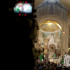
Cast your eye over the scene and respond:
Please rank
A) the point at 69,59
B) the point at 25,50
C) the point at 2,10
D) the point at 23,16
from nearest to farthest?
the point at 2,10, the point at 25,50, the point at 23,16, the point at 69,59

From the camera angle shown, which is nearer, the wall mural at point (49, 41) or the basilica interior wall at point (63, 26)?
the basilica interior wall at point (63, 26)

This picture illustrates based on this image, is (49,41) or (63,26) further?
(49,41)

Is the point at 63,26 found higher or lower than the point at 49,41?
higher

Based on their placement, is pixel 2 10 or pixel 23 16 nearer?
pixel 2 10

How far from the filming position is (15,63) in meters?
2.38

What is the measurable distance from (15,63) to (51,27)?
2539 cm

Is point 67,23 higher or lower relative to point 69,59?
higher

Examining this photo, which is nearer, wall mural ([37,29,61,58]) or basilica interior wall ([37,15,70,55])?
basilica interior wall ([37,15,70,55])

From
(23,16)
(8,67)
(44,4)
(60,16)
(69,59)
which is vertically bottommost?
(69,59)

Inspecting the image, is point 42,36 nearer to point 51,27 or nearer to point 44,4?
point 51,27

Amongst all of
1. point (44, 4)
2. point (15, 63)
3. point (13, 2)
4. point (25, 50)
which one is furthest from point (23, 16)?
point (44, 4)

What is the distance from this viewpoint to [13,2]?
2.60 m

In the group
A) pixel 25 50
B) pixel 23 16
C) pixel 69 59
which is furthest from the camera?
pixel 69 59

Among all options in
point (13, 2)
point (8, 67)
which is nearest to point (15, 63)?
point (8, 67)
